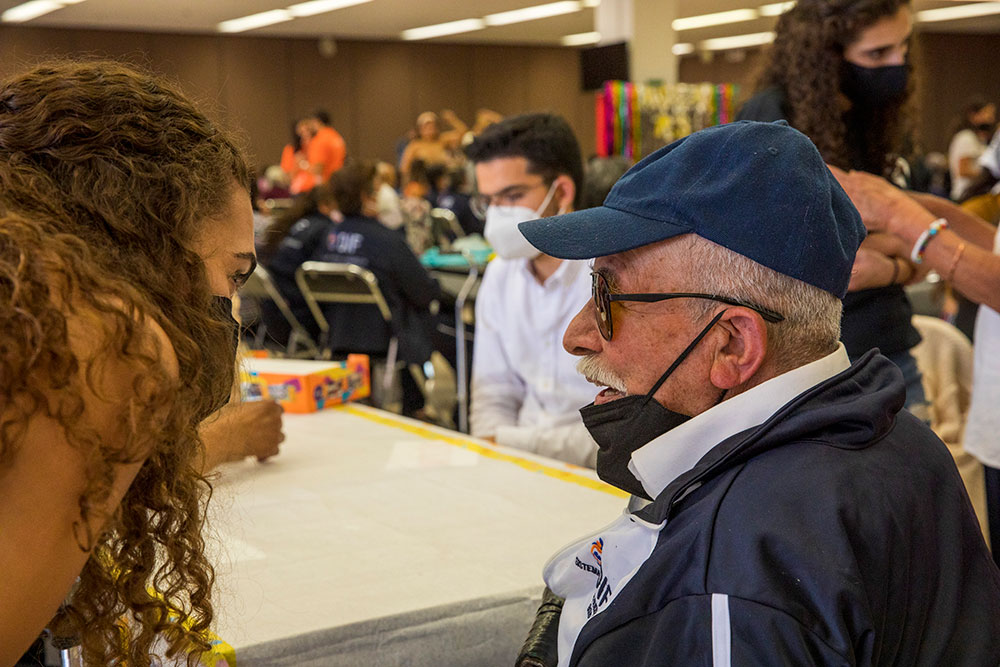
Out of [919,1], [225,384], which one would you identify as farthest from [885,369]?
[919,1]

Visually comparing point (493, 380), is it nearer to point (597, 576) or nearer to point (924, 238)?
point (924, 238)

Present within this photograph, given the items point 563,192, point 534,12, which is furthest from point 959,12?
point 563,192

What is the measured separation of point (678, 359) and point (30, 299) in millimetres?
605

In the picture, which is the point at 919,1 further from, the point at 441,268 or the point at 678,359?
the point at 678,359

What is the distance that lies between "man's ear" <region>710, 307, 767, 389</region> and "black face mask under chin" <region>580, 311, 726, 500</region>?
3 cm

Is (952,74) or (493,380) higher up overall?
(952,74)

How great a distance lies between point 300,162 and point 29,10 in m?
3.58

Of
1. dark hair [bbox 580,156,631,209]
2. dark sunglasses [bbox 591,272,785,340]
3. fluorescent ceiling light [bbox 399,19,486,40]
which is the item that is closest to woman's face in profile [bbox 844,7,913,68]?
dark sunglasses [bbox 591,272,785,340]

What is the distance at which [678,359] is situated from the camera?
1026 millimetres

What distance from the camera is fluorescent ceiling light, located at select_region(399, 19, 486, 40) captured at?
13788mm

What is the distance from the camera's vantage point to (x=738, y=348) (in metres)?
1.00

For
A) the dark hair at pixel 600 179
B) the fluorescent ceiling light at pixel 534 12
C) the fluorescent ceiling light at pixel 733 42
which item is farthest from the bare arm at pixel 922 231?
the fluorescent ceiling light at pixel 733 42

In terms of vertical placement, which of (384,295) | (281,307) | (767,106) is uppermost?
(767,106)

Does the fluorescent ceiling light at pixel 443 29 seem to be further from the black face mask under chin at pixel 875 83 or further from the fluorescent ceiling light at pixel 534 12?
the black face mask under chin at pixel 875 83
